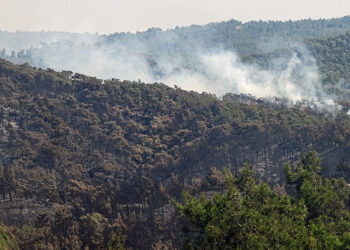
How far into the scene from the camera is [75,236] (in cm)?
6009

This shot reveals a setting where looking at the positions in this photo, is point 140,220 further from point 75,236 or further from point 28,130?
point 28,130

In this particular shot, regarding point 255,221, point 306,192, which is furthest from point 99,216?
point 255,221

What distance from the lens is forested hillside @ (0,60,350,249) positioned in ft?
217

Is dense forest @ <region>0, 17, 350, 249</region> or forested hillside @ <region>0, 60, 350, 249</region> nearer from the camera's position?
dense forest @ <region>0, 17, 350, 249</region>

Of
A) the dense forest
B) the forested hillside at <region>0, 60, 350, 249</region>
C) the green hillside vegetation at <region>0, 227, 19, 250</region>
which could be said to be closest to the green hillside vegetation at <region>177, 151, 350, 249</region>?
the dense forest

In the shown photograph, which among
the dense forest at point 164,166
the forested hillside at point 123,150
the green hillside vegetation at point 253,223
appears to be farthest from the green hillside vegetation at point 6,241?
the green hillside vegetation at point 253,223

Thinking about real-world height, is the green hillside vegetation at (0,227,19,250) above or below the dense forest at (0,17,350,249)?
below

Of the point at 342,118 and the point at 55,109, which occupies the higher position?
the point at 55,109

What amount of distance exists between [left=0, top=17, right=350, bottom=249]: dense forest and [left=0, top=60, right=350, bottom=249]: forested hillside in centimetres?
23

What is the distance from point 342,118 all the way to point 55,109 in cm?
5760

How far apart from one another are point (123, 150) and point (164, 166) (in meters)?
11.8

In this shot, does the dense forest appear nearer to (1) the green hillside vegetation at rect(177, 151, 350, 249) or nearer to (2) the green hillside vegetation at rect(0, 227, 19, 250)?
(1) the green hillside vegetation at rect(177, 151, 350, 249)

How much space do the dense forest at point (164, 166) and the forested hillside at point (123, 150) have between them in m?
0.23

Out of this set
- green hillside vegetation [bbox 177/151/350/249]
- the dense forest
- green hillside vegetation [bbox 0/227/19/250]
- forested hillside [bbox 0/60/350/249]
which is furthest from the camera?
forested hillside [bbox 0/60/350/249]
